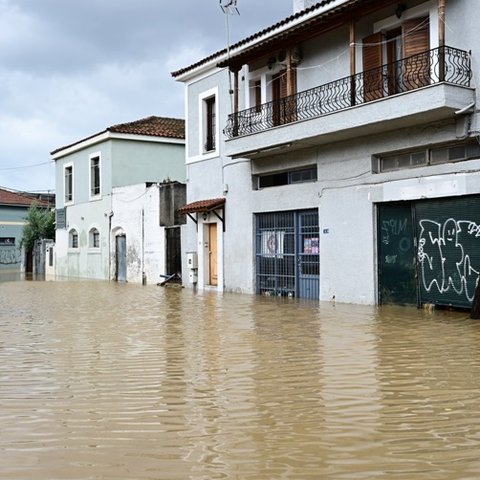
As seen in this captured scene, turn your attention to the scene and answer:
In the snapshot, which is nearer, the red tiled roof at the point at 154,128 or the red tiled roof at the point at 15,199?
the red tiled roof at the point at 154,128

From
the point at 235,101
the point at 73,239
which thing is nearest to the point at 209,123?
the point at 235,101

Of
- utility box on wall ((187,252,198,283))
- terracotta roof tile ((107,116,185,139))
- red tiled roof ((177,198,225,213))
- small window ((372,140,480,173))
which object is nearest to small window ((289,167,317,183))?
Result: small window ((372,140,480,173))

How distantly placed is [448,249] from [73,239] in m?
22.5

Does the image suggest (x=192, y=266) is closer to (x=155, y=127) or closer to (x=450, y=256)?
(x=450, y=256)

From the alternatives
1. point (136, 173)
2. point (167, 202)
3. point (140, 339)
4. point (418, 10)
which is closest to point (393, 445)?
point (140, 339)

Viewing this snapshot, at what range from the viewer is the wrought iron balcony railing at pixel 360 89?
38.5 ft

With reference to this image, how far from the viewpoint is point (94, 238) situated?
28.8 metres

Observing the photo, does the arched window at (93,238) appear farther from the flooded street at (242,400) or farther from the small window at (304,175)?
the flooded street at (242,400)

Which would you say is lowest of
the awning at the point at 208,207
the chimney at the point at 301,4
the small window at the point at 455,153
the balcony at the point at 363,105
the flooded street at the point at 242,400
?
the flooded street at the point at 242,400

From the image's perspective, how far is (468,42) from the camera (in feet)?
38.7

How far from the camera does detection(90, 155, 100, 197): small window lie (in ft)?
92.9

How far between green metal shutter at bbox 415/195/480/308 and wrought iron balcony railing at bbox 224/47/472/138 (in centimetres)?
241

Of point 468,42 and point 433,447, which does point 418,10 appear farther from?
point 433,447

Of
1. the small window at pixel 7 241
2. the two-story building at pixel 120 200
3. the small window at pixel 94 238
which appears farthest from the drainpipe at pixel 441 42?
the small window at pixel 7 241
